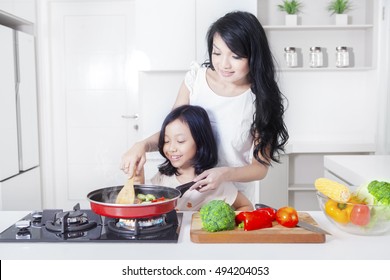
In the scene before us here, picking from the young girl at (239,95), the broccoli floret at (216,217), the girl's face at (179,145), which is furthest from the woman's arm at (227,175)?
the broccoli floret at (216,217)

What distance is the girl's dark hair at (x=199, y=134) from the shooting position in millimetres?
1528

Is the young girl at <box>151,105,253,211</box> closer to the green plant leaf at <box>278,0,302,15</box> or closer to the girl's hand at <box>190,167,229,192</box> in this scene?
the girl's hand at <box>190,167,229,192</box>

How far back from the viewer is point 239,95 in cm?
158

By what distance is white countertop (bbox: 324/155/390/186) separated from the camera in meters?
1.78

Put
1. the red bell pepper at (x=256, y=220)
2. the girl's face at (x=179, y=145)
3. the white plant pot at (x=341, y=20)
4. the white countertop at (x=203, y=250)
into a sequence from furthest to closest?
1. the white plant pot at (x=341, y=20)
2. the girl's face at (x=179, y=145)
3. the red bell pepper at (x=256, y=220)
4. the white countertop at (x=203, y=250)

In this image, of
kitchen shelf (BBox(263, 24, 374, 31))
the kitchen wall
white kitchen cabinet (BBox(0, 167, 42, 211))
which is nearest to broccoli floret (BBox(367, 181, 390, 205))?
the kitchen wall

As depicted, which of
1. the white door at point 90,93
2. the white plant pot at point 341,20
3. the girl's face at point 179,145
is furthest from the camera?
the white plant pot at point 341,20

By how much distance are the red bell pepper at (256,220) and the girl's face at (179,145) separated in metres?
0.52

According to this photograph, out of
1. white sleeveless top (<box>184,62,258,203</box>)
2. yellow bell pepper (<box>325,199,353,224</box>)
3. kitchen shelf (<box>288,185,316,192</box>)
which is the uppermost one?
white sleeveless top (<box>184,62,258,203</box>)

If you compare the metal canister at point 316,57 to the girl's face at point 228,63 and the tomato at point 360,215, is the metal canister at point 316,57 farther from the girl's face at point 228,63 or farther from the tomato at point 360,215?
the tomato at point 360,215

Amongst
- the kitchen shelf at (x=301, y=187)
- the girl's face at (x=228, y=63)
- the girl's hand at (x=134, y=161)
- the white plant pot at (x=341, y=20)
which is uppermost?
the white plant pot at (x=341, y=20)

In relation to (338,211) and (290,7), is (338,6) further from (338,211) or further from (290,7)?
(338,211)
